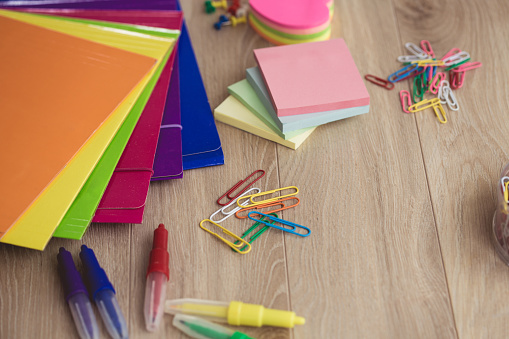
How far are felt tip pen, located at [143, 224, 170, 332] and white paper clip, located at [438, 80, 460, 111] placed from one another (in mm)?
946

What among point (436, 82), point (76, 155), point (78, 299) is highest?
point (436, 82)

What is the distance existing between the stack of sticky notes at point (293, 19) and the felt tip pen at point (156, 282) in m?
0.83

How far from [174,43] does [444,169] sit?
937 millimetres

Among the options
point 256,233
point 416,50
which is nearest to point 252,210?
point 256,233

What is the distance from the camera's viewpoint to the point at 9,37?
1.74 metres

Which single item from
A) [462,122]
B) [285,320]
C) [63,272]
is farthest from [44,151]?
[462,122]

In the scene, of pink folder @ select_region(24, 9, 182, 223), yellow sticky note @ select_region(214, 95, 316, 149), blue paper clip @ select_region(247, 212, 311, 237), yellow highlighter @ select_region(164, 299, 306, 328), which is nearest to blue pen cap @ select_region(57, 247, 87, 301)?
pink folder @ select_region(24, 9, 182, 223)

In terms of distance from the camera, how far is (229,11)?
78.8 inches

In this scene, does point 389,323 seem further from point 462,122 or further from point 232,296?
point 462,122

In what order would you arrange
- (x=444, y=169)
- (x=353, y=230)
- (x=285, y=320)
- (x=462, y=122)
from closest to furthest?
(x=285, y=320) < (x=353, y=230) < (x=444, y=169) < (x=462, y=122)

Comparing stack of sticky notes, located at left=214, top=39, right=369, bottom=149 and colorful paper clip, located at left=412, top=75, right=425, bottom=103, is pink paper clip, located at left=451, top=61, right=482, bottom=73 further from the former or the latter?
stack of sticky notes, located at left=214, top=39, right=369, bottom=149

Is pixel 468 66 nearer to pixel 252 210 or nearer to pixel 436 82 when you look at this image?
pixel 436 82

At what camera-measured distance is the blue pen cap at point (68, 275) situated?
1257 millimetres

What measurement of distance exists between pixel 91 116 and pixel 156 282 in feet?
1.73
